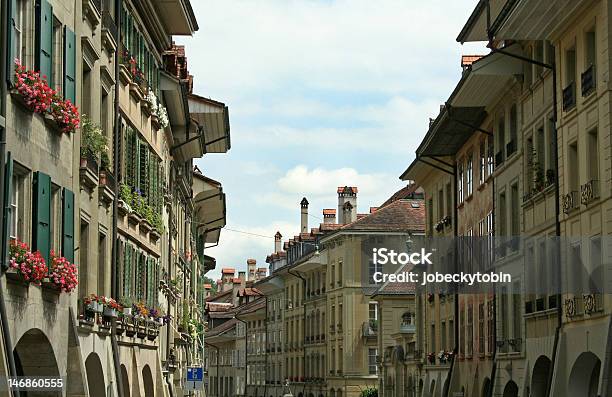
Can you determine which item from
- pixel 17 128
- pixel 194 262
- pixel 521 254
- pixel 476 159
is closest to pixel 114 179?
pixel 17 128

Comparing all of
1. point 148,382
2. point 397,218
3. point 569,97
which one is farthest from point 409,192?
point 569,97

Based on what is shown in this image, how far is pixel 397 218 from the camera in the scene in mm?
85688

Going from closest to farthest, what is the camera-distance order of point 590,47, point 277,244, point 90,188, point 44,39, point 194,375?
point 44,39, point 90,188, point 590,47, point 194,375, point 277,244

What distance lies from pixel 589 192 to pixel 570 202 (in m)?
1.64

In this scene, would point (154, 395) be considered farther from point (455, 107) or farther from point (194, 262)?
point (194, 262)

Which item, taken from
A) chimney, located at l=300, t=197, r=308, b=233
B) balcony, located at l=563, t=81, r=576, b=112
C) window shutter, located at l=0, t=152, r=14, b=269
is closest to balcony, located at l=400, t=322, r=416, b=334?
balcony, located at l=563, t=81, r=576, b=112

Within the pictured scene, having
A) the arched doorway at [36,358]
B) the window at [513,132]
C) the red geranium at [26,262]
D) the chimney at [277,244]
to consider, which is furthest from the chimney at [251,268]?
the red geranium at [26,262]

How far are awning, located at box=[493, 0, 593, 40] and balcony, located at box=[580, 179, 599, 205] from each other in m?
3.60

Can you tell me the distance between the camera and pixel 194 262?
214 feet

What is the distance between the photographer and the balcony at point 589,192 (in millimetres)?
27031

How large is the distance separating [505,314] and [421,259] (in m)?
13.2

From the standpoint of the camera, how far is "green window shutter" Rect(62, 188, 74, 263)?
2120 cm

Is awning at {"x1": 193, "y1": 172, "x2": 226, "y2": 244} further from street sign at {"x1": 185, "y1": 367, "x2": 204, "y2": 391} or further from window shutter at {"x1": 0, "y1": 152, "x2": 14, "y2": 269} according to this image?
window shutter at {"x1": 0, "y1": 152, "x2": 14, "y2": 269}

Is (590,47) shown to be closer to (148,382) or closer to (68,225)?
(68,225)
